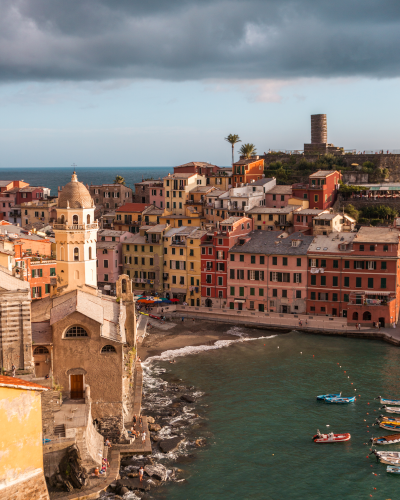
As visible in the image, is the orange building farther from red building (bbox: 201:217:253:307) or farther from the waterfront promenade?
the waterfront promenade

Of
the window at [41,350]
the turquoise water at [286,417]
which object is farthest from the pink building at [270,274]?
the window at [41,350]

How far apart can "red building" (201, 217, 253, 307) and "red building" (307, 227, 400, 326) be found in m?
10.4

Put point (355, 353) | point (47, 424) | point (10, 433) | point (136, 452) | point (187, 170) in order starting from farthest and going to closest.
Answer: point (187, 170) → point (355, 353) → point (136, 452) → point (47, 424) → point (10, 433)

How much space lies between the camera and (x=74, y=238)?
53031 millimetres

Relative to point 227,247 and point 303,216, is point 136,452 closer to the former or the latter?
point 227,247

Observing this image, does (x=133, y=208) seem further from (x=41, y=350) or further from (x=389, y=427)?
(x=389, y=427)

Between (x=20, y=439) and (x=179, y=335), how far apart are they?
43.7 m

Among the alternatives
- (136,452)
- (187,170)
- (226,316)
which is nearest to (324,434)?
(136,452)

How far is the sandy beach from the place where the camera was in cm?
6894

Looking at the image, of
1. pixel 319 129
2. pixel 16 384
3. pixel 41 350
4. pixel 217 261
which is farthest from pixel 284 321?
pixel 319 129

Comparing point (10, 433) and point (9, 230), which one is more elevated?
point (9, 230)

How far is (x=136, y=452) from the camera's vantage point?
144ft

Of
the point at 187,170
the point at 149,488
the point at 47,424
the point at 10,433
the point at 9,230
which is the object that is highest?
the point at 187,170

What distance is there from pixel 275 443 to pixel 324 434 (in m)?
3.73
